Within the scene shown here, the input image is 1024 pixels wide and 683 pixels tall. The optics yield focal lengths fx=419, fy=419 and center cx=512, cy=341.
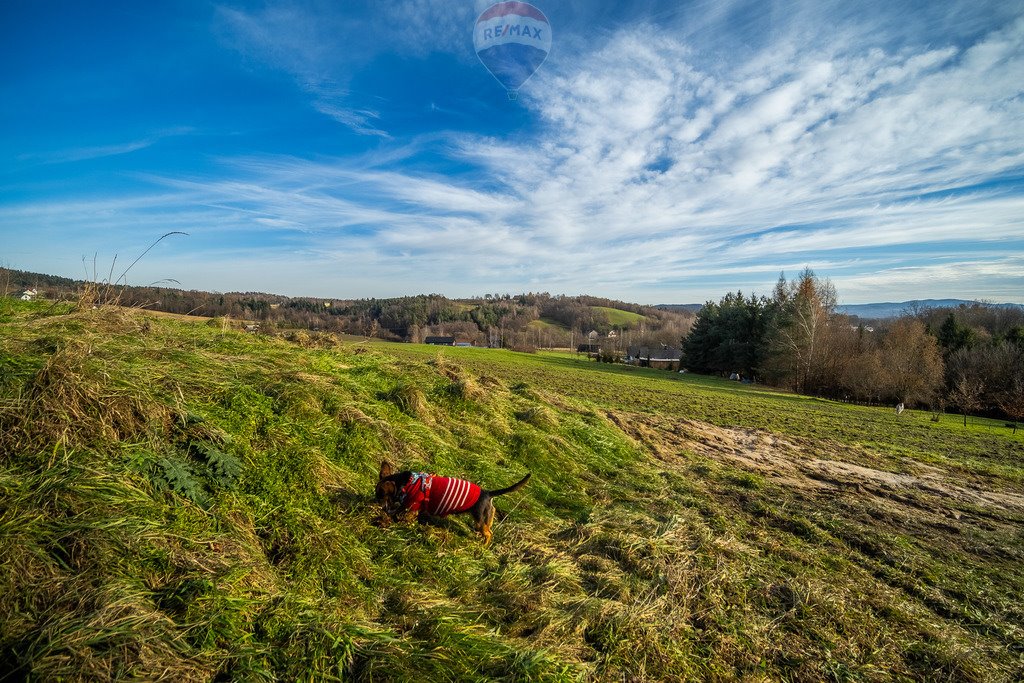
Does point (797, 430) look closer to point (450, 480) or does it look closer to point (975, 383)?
point (450, 480)

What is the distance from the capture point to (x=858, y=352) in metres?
46.1

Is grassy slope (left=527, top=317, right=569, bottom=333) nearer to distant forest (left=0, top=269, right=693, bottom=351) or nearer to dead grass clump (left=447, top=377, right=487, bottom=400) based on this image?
distant forest (left=0, top=269, right=693, bottom=351)

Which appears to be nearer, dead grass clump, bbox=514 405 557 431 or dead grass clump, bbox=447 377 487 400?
dead grass clump, bbox=447 377 487 400

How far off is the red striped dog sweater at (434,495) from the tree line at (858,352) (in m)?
46.0

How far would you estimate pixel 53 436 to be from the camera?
337 cm

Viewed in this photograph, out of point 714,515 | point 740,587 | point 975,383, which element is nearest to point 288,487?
point 740,587

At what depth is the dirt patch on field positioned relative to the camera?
9.95 metres

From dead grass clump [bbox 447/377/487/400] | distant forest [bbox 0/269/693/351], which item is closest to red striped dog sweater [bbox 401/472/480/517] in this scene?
dead grass clump [bbox 447/377/487/400]

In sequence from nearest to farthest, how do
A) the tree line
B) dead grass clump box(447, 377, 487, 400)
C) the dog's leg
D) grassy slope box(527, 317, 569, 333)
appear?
the dog's leg
dead grass clump box(447, 377, 487, 400)
the tree line
grassy slope box(527, 317, 569, 333)

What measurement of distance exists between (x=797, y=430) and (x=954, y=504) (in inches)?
401

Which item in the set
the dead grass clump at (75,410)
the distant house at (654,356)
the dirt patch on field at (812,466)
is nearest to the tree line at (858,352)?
the distant house at (654,356)

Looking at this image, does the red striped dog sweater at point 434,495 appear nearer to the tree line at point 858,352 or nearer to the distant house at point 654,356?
the tree line at point 858,352

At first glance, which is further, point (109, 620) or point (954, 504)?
point (954, 504)

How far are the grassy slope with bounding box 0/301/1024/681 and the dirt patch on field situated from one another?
162 centimetres
